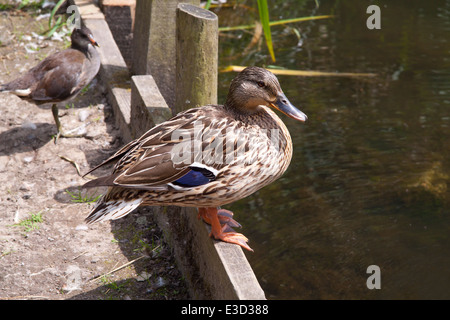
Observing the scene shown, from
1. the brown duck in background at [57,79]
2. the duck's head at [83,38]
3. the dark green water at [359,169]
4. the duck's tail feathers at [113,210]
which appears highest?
the duck's head at [83,38]

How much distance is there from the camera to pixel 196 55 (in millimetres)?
4125

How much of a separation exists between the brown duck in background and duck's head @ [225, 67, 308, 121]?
2358 millimetres

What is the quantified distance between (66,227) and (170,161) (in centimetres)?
144

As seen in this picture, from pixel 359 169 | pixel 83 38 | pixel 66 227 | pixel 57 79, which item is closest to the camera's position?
pixel 66 227

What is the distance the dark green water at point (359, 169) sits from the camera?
459 cm

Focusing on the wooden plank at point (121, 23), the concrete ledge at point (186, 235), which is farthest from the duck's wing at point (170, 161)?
the wooden plank at point (121, 23)

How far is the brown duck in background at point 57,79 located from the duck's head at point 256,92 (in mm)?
2358

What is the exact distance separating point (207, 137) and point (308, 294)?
1.61m

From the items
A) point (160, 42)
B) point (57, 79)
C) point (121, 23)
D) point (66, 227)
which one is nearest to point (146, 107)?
point (66, 227)

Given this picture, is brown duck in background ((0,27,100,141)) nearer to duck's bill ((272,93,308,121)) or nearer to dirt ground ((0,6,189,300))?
dirt ground ((0,6,189,300))

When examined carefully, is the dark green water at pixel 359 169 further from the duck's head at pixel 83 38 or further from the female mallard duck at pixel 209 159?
the duck's head at pixel 83 38

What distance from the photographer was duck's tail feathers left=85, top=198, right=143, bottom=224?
3.39m

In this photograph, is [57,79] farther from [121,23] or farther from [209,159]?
[209,159]

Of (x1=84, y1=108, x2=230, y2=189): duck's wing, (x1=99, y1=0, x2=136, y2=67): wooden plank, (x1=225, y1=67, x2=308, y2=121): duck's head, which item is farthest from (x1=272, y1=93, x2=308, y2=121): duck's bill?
(x1=99, y1=0, x2=136, y2=67): wooden plank
